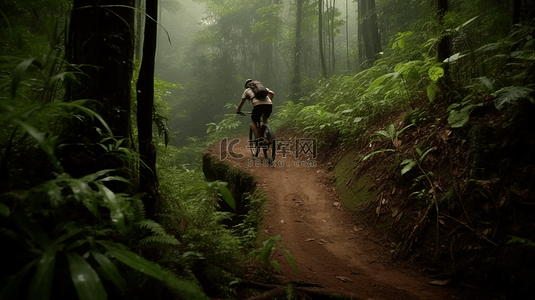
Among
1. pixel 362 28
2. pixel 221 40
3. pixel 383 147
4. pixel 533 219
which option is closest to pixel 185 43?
pixel 221 40

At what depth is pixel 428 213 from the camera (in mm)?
3373

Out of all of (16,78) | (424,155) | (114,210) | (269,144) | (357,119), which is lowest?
(114,210)

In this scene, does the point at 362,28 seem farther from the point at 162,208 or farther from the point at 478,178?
the point at 162,208

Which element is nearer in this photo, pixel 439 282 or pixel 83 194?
pixel 83 194

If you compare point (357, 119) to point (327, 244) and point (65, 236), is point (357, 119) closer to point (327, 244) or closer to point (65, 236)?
point (327, 244)

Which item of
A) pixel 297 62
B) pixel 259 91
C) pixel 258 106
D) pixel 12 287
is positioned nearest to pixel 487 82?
pixel 259 91

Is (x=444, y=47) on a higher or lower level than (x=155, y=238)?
higher

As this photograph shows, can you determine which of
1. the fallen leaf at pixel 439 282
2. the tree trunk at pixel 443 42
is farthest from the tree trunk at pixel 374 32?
the fallen leaf at pixel 439 282

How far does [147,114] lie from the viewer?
2266 mm

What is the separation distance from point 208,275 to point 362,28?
12880 mm

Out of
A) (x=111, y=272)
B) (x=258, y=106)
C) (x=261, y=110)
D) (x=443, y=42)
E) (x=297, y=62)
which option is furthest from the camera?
(x=297, y=62)

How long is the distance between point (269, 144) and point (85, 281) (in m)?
5.85

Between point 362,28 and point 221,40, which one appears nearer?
point 362,28

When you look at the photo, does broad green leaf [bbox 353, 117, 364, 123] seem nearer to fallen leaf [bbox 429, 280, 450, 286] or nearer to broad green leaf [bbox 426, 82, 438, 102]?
broad green leaf [bbox 426, 82, 438, 102]
